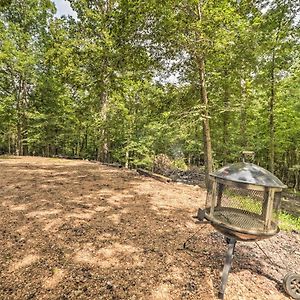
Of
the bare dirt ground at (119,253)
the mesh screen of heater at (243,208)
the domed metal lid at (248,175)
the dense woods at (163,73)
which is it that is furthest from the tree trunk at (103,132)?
the domed metal lid at (248,175)

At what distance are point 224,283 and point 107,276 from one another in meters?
1.26

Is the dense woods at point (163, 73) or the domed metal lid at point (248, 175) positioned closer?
the domed metal lid at point (248, 175)

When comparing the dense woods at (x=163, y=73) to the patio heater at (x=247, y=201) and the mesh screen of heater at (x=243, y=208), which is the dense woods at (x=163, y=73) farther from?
the patio heater at (x=247, y=201)

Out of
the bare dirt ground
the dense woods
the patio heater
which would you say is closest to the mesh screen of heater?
the patio heater

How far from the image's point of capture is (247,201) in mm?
2961

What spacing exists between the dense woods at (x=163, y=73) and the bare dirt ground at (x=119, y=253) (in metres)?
2.77

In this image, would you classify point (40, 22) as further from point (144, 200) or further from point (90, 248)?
point (90, 248)

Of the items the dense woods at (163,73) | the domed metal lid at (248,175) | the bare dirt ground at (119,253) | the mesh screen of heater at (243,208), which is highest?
the dense woods at (163,73)

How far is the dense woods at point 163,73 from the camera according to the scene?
5.89 meters

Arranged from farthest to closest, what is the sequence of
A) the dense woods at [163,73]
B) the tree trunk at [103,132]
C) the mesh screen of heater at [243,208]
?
the tree trunk at [103,132]
the dense woods at [163,73]
the mesh screen of heater at [243,208]

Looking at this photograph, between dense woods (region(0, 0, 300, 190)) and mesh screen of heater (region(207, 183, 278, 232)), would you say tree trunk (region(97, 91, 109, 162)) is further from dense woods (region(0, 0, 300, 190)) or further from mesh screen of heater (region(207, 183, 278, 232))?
mesh screen of heater (region(207, 183, 278, 232))

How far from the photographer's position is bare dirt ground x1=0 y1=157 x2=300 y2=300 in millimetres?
2469

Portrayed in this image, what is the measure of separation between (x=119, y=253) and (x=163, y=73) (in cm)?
552

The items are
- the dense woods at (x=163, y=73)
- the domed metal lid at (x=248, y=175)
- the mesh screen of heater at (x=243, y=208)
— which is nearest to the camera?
the domed metal lid at (x=248, y=175)
